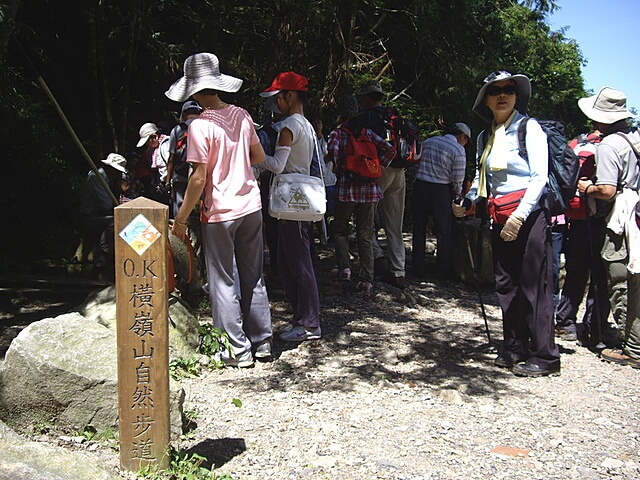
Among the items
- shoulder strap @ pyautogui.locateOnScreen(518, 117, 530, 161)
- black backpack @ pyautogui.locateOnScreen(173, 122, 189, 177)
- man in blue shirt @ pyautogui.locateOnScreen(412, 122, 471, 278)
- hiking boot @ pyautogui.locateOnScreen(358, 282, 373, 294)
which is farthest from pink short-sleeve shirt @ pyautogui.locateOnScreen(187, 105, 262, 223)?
man in blue shirt @ pyautogui.locateOnScreen(412, 122, 471, 278)

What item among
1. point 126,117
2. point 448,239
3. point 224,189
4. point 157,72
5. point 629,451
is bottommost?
point 629,451

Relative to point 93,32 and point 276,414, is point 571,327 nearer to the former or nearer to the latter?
point 276,414

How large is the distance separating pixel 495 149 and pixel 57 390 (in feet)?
10.4

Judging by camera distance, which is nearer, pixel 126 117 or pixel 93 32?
pixel 93 32

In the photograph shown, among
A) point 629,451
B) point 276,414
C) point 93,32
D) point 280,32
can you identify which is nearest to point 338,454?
point 276,414

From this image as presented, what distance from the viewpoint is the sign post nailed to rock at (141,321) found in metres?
3.04

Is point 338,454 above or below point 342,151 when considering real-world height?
below

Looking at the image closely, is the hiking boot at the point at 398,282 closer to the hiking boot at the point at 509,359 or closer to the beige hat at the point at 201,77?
the hiking boot at the point at 509,359

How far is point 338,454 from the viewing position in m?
3.59

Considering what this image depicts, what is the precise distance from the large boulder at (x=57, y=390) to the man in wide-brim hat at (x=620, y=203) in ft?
11.5

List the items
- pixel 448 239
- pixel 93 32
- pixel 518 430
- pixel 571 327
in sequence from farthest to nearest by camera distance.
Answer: pixel 93 32, pixel 448 239, pixel 571 327, pixel 518 430

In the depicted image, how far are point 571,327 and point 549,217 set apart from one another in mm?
1740

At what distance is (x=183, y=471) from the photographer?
3.23 meters

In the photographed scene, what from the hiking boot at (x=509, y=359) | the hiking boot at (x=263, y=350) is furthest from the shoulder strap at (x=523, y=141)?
the hiking boot at (x=263, y=350)
